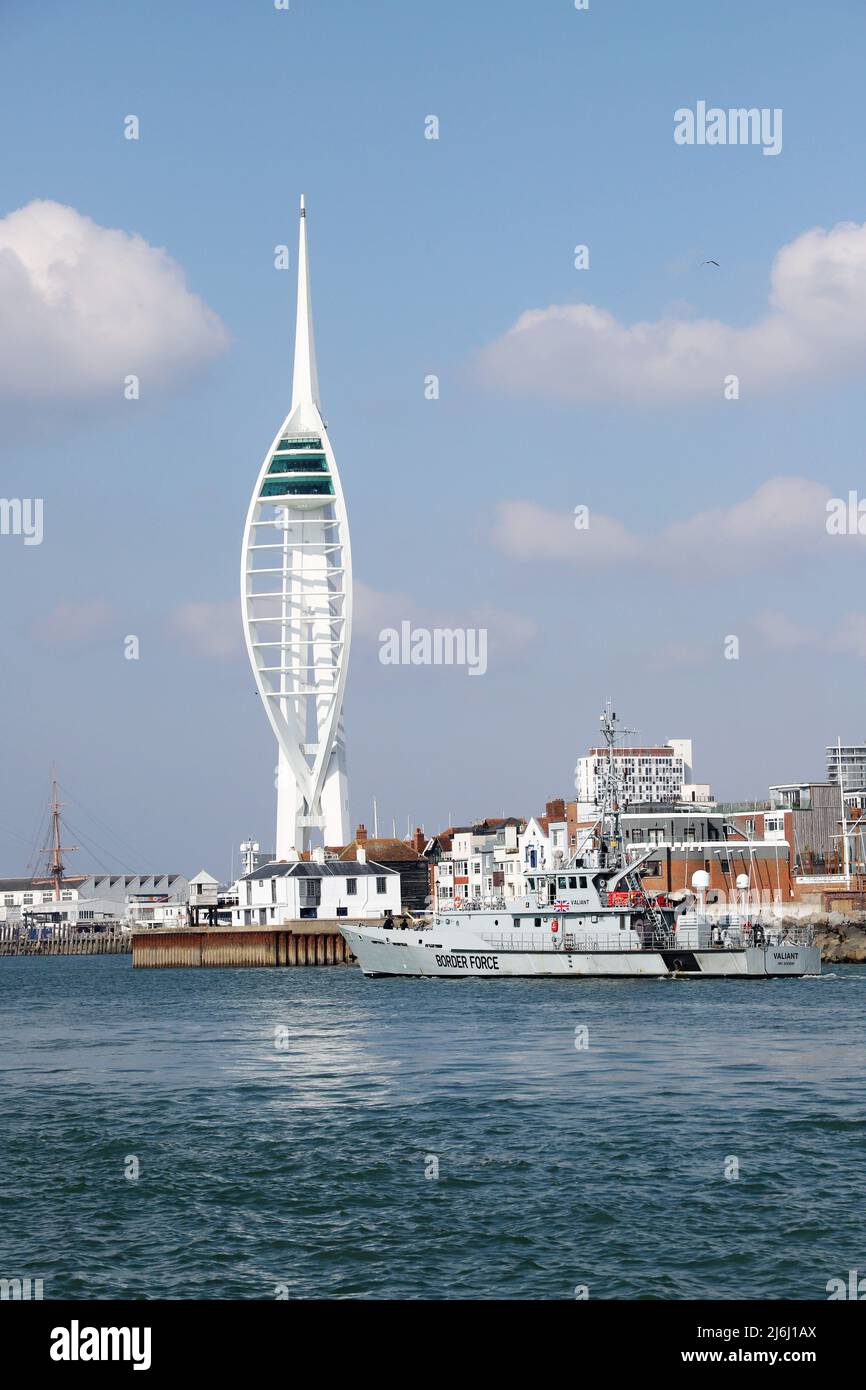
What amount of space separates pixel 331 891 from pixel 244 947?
13.7 m

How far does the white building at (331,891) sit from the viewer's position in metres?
126

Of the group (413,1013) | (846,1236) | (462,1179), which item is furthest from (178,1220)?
(413,1013)

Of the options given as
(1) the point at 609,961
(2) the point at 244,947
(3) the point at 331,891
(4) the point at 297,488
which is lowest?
(2) the point at 244,947

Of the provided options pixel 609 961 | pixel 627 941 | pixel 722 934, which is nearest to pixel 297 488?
pixel 722 934

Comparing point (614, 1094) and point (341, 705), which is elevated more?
point (341, 705)

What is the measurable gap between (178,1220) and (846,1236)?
356 inches

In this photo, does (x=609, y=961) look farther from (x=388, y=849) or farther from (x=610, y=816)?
(x=388, y=849)

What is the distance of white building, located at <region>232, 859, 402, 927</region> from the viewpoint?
12650 centimetres

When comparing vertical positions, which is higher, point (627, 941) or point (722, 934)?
point (722, 934)

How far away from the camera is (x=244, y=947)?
115125mm

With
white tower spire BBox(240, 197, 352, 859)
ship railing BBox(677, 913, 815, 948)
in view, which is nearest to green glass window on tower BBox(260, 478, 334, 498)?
white tower spire BBox(240, 197, 352, 859)

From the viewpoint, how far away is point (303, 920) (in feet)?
400

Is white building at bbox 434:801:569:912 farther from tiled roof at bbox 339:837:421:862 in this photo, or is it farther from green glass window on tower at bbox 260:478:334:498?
green glass window on tower at bbox 260:478:334:498
